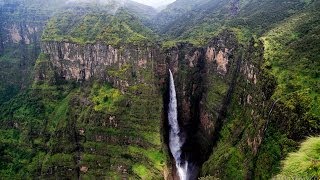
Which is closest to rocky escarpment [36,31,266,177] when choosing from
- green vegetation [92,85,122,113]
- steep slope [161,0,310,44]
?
green vegetation [92,85,122,113]

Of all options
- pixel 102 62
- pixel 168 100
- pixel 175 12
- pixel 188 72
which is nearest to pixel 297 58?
pixel 188 72

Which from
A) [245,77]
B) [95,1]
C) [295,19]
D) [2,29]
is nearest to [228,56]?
[245,77]

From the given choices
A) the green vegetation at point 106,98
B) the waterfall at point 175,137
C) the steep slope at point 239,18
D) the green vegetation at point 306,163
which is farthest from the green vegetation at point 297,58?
the green vegetation at point 306,163

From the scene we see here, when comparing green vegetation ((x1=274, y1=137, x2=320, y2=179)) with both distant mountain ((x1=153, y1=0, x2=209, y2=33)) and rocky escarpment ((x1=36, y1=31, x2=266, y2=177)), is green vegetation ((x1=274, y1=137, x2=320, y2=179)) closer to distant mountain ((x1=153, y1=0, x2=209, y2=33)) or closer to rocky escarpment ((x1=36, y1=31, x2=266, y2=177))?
rocky escarpment ((x1=36, y1=31, x2=266, y2=177))

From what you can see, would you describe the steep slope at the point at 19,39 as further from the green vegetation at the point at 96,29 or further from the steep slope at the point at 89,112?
the green vegetation at the point at 96,29

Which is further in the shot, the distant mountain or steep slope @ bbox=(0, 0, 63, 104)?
the distant mountain
